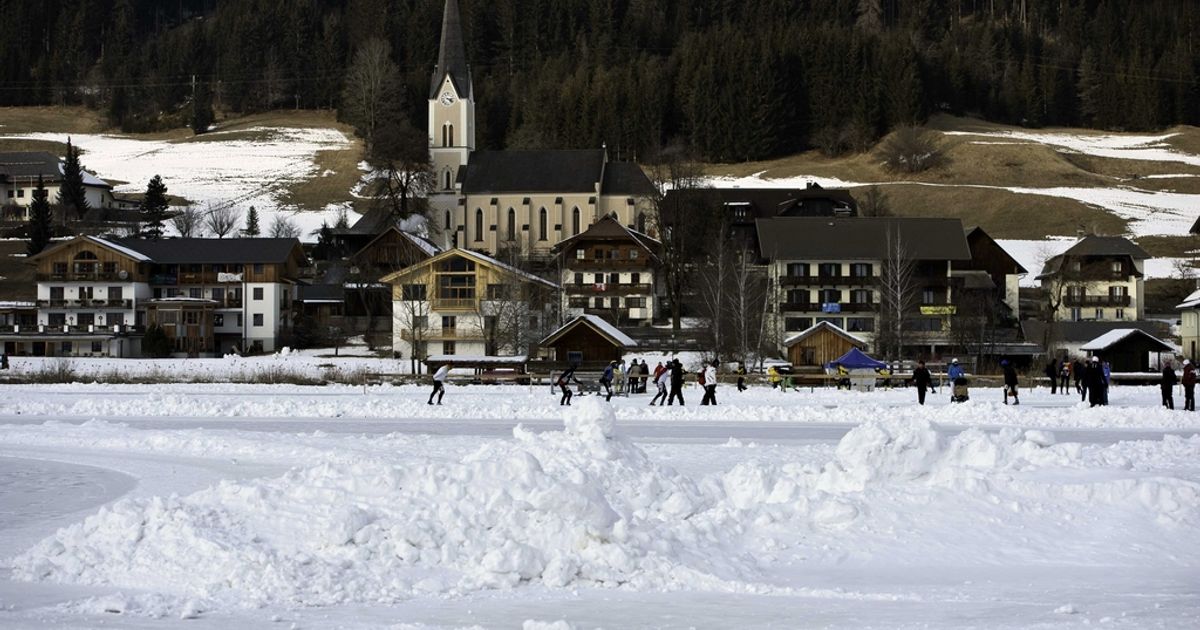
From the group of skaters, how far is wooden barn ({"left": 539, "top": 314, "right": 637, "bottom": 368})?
389cm

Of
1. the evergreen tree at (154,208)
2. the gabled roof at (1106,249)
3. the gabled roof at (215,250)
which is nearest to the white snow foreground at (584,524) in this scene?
the gabled roof at (215,250)

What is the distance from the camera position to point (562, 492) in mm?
12391

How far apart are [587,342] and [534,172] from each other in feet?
220

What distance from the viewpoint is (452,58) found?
11894 cm

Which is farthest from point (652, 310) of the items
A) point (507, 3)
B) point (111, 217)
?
point (507, 3)

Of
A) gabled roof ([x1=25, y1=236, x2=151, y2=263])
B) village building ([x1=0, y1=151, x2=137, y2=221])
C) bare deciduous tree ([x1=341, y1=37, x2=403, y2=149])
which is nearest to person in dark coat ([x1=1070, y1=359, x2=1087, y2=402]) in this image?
gabled roof ([x1=25, y1=236, x2=151, y2=263])

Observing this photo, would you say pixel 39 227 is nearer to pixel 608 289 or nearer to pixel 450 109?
pixel 450 109

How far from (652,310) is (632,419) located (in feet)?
174

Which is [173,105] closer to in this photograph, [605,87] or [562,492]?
[605,87]

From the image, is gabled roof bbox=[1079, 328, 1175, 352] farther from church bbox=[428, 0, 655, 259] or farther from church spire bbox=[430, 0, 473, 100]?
church spire bbox=[430, 0, 473, 100]

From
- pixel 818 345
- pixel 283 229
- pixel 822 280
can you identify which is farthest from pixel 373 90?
pixel 818 345

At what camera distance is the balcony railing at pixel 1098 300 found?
7931 cm

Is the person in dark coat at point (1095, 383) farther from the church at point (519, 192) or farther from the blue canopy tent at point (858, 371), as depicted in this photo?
the church at point (519, 192)

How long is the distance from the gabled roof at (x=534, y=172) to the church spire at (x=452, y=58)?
24.6 ft
